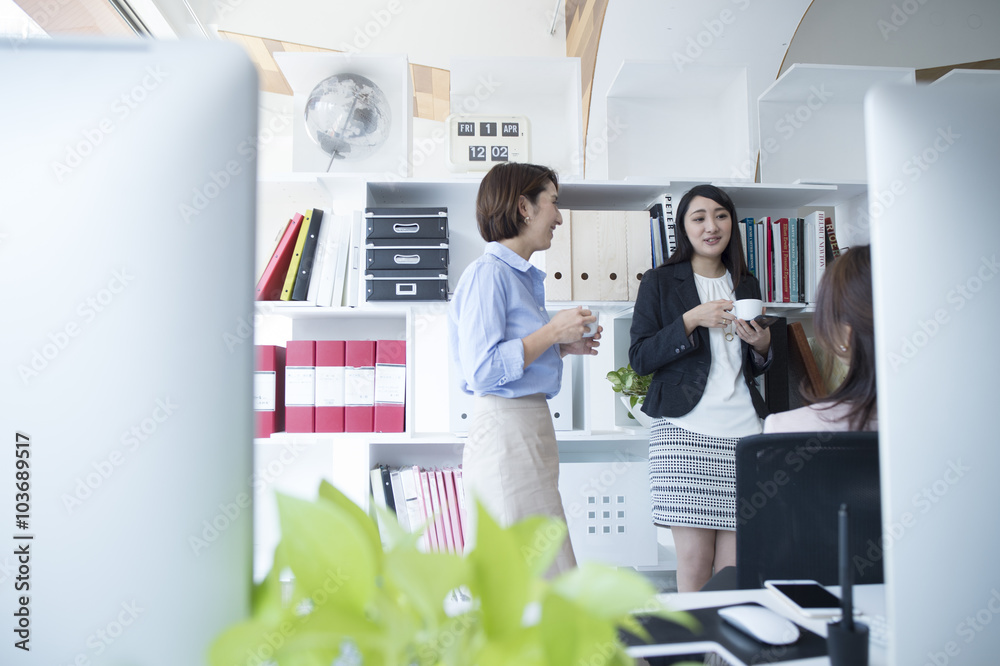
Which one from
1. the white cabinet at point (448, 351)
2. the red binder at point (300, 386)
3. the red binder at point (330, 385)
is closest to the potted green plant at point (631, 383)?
the white cabinet at point (448, 351)

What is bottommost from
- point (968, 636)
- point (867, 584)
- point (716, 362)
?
point (867, 584)

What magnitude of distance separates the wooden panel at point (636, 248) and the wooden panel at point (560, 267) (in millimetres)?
220

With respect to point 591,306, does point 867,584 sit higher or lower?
lower

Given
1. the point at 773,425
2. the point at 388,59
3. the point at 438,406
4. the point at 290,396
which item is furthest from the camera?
the point at 438,406

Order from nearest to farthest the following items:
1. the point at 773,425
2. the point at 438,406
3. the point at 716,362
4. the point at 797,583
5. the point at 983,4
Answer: the point at 797,583 → the point at 773,425 → the point at 716,362 → the point at 438,406 → the point at 983,4

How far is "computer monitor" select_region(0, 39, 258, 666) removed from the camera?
407mm

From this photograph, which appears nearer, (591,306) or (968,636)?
(968,636)

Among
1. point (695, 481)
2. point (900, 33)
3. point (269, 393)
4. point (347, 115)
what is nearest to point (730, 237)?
point (695, 481)

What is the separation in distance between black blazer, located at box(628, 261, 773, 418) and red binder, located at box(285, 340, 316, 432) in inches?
45.3

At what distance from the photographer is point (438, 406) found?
12.1ft

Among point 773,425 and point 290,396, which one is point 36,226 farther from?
point 290,396

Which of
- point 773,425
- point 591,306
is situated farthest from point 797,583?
point 591,306

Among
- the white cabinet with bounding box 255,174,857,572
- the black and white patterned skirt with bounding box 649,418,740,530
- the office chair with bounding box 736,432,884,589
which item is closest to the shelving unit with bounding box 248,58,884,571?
the white cabinet with bounding box 255,174,857,572

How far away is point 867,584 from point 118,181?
979 millimetres
